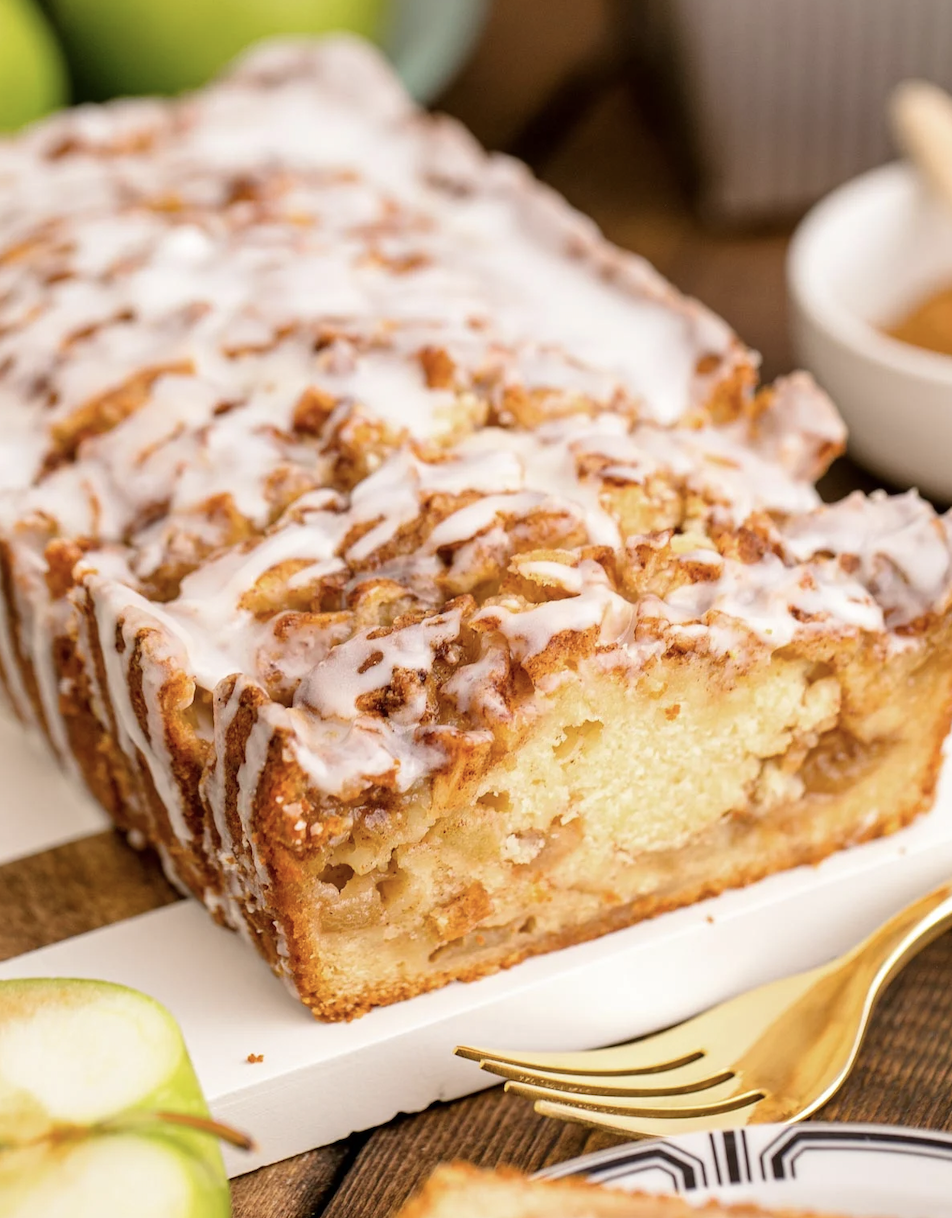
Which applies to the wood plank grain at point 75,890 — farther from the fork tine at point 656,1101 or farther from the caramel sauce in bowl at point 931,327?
the caramel sauce in bowl at point 931,327

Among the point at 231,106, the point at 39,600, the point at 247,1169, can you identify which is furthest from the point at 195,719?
Result: the point at 231,106

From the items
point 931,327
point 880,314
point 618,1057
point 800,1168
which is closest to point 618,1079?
point 618,1057

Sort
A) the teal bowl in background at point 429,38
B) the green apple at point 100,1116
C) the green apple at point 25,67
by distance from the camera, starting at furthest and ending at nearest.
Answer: the teal bowl in background at point 429,38 → the green apple at point 25,67 → the green apple at point 100,1116

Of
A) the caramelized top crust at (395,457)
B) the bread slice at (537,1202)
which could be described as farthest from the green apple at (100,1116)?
the caramelized top crust at (395,457)

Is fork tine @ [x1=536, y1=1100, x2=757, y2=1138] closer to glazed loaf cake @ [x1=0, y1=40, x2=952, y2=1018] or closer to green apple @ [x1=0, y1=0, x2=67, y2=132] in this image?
glazed loaf cake @ [x1=0, y1=40, x2=952, y2=1018]

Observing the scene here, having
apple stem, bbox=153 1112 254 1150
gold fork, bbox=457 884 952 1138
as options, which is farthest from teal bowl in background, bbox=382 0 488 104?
apple stem, bbox=153 1112 254 1150

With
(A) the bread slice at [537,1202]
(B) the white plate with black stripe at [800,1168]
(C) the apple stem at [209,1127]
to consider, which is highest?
(C) the apple stem at [209,1127]
